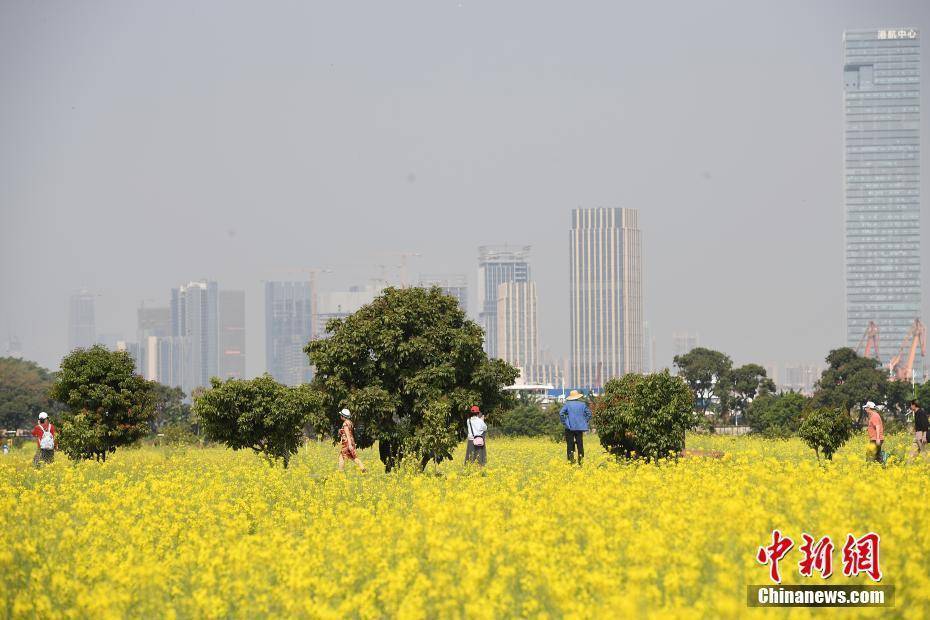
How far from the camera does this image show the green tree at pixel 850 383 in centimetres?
8712

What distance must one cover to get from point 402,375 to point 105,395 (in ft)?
45.0

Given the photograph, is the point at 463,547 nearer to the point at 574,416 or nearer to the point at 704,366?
the point at 574,416

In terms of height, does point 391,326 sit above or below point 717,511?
above

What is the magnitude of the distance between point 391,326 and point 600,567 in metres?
14.2

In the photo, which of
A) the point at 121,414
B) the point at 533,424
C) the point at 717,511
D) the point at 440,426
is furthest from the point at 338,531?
the point at 533,424

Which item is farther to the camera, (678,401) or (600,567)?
(678,401)

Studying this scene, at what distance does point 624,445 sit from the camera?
2695cm

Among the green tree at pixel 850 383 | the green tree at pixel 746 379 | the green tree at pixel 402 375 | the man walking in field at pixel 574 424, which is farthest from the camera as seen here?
the green tree at pixel 746 379

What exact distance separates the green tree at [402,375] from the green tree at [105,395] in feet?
38.6

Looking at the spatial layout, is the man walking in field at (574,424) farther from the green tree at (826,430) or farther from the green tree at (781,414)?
the green tree at (781,414)

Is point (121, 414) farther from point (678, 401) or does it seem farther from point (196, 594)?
point (196, 594)

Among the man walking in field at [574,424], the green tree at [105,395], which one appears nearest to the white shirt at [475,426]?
the man walking in field at [574,424]

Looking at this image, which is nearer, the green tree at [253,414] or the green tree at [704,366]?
the green tree at [253,414]

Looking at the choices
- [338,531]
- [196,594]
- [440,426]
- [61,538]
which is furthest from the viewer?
[440,426]
